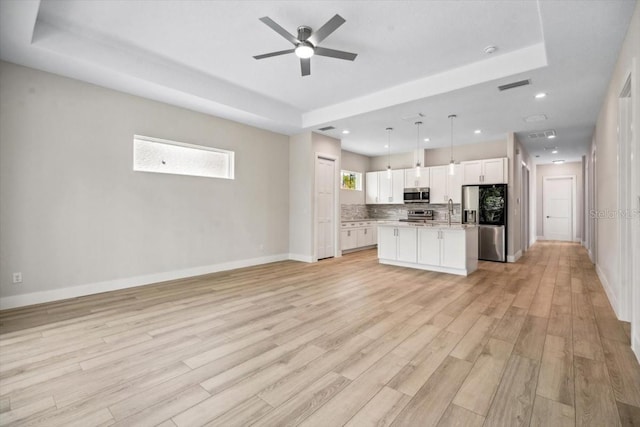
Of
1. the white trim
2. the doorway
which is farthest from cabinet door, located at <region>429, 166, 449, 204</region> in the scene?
the white trim

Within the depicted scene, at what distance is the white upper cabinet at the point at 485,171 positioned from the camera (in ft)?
22.0

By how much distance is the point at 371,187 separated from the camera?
30.7 feet

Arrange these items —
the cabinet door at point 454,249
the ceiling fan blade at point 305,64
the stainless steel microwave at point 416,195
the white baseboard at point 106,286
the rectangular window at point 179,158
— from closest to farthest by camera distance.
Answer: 1. the ceiling fan blade at point 305,64
2. the white baseboard at point 106,286
3. the rectangular window at point 179,158
4. the cabinet door at point 454,249
5. the stainless steel microwave at point 416,195

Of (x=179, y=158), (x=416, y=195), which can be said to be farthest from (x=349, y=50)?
(x=416, y=195)

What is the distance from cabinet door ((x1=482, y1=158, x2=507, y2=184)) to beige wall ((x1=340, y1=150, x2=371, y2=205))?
3.52 metres

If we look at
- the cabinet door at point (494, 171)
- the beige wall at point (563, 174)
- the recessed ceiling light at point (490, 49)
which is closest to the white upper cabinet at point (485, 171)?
the cabinet door at point (494, 171)

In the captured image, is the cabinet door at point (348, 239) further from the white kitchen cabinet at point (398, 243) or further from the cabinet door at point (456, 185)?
the cabinet door at point (456, 185)

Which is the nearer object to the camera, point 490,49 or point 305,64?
point 305,64

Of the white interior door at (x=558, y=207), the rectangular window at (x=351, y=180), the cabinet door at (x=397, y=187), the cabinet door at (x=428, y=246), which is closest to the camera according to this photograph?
the cabinet door at (x=428, y=246)

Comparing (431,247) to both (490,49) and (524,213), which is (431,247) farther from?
(524,213)

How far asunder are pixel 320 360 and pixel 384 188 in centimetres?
735

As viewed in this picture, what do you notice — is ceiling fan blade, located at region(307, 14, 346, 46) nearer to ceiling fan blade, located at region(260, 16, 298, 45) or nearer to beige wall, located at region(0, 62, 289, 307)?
ceiling fan blade, located at region(260, 16, 298, 45)

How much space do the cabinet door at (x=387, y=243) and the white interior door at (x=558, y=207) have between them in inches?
329

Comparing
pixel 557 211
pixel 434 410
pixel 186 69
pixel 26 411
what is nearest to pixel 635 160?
pixel 434 410
